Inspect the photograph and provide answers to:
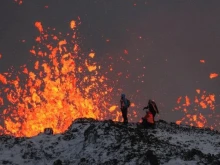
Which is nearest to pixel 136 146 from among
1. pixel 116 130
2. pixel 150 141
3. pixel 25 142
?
pixel 150 141

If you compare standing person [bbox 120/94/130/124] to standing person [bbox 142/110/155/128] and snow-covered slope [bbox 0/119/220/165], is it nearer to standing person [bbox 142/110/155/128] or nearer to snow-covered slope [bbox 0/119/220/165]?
snow-covered slope [bbox 0/119/220/165]

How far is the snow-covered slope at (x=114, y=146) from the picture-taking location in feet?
63.4

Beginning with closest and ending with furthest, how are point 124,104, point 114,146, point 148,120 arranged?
point 114,146
point 148,120
point 124,104

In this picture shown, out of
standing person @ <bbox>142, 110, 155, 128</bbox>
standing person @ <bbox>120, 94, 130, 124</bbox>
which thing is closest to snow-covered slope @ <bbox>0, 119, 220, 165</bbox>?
standing person @ <bbox>142, 110, 155, 128</bbox>

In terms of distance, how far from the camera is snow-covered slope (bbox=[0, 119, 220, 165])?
1931 centimetres

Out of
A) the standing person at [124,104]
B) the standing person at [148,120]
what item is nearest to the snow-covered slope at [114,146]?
the standing person at [148,120]

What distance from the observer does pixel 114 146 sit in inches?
832

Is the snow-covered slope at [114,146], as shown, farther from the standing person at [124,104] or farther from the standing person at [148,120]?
the standing person at [124,104]

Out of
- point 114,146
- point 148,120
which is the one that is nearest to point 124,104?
point 148,120

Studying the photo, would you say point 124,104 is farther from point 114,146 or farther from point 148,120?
point 114,146

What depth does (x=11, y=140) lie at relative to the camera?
969 inches

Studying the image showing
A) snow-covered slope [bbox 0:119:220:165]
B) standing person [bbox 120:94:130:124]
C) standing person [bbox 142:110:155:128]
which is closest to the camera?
snow-covered slope [bbox 0:119:220:165]

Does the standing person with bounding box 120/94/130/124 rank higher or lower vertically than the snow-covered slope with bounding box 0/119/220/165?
higher

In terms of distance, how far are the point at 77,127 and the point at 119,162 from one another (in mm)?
A: 6772
